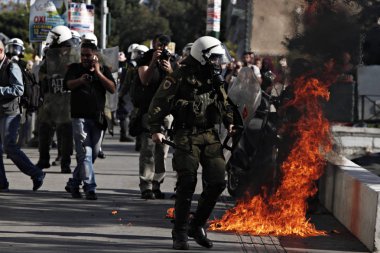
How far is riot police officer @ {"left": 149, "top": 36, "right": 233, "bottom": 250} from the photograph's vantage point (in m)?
8.79

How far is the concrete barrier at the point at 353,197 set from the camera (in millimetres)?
8938

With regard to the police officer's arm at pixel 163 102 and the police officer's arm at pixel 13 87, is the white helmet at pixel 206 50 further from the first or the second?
the police officer's arm at pixel 13 87

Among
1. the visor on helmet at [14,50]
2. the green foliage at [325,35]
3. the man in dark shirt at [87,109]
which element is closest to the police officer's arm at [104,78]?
the man in dark shirt at [87,109]

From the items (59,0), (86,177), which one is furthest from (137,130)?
(59,0)

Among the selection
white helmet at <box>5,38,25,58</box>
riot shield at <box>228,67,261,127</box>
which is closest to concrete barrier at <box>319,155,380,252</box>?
riot shield at <box>228,67,261,127</box>

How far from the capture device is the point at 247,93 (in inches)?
474

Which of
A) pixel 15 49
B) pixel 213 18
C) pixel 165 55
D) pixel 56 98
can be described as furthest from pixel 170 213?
pixel 213 18

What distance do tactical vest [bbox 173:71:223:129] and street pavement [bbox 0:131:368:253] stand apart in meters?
1.02

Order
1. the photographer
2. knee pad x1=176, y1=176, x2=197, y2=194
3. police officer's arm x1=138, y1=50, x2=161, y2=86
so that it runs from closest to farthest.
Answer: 1. knee pad x1=176, y1=176, x2=197, y2=194
2. police officer's arm x1=138, y1=50, x2=161, y2=86
3. the photographer

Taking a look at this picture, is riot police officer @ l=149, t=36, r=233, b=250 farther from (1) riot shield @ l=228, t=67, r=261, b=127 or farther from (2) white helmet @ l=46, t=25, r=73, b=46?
(2) white helmet @ l=46, t=25, r=73, b=46

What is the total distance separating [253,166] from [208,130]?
311cm

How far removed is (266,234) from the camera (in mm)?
9844

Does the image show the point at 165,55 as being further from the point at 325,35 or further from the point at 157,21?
the point at 157,21

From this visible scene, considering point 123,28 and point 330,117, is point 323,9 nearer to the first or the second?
point 330,117
